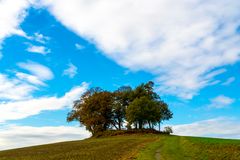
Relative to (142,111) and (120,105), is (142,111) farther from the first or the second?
(120,105)

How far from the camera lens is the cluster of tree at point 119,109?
114 m

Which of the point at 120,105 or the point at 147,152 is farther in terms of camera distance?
the point at 120,105

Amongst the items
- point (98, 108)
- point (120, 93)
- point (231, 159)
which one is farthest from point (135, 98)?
point (231, 159)

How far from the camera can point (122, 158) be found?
39.5 metres

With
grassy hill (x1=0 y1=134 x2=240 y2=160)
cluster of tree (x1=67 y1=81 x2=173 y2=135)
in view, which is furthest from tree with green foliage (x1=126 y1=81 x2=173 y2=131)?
grassy hill (x1=0 y1=134 x2=240 y2=160)

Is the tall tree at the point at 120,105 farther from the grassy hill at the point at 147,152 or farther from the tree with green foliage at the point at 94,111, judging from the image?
the grassy hill at the point at 147,152

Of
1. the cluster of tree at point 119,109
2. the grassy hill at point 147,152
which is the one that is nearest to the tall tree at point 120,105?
the cluster of tree at point 119,109

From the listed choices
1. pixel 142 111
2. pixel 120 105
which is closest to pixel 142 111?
pixel 142 111

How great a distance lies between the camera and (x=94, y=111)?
119188 mm

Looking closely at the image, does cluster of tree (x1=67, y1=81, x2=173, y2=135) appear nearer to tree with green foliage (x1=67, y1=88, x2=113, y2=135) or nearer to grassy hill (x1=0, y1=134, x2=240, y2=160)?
tree with green foliage (x1=67, y1=88, x2=113, y2=135)

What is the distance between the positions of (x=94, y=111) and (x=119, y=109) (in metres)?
9.92

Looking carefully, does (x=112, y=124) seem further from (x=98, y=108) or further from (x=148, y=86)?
(x=148, y=86)

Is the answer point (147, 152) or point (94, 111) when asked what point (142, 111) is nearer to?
point (94, 111)

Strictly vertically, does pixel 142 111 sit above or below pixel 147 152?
above
